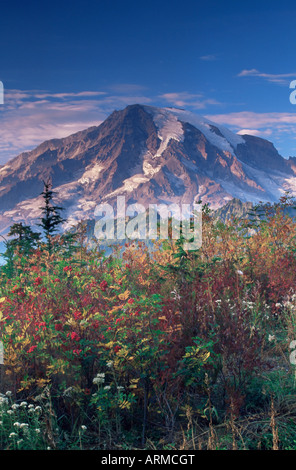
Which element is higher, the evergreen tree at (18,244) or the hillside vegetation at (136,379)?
the evergreen tree at (18,244)

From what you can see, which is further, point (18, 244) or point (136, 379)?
point (18, 244)

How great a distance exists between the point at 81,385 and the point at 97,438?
556 mm

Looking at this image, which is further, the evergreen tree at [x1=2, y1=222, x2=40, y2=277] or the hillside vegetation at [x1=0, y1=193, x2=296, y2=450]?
the evergreen tree at [x1=2, y1=222, x2=40, y2=277]

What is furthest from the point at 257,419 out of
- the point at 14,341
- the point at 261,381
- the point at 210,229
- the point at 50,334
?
the point at 210,229

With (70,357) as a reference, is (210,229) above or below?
above

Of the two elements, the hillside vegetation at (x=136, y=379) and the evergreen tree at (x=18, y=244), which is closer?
the hillside vegetation at (x=136, y=379)

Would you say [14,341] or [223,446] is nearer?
[223,446]

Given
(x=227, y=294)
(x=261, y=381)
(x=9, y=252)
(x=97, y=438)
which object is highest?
(x=9, y=252)

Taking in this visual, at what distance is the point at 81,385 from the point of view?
432 centimetres

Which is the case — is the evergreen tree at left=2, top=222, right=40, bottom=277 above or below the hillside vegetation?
above

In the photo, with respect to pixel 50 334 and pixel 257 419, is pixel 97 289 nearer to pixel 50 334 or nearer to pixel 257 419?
pixel 50 334

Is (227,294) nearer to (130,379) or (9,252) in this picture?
(130,379)

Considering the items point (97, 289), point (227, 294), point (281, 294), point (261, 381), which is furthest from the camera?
point (281, 294)

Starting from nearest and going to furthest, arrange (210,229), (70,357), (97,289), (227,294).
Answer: (70,357) → (97,289) → (227,294) → (210,229)
